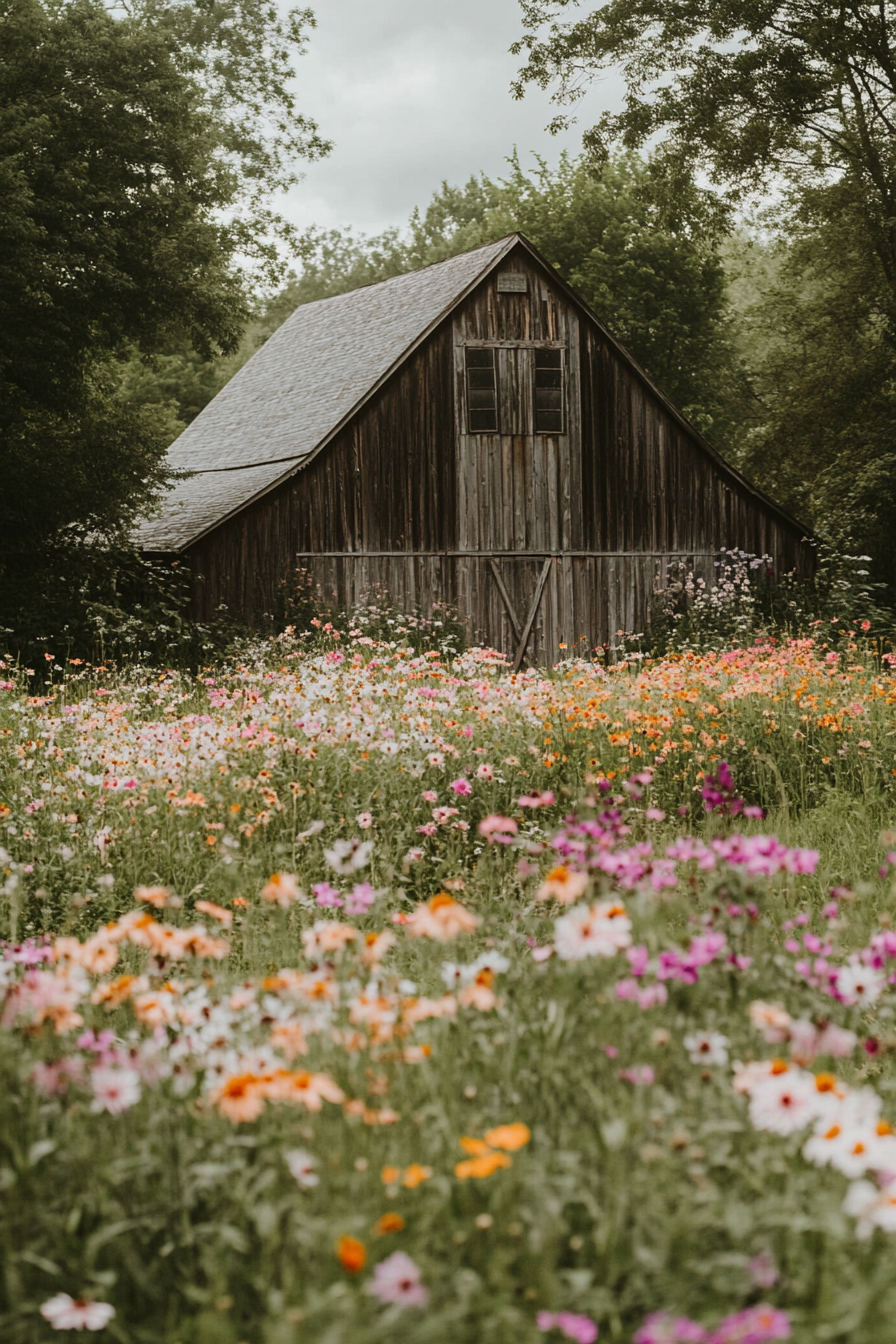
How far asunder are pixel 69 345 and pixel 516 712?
1058 cm

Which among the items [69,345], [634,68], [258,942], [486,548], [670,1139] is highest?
[634,68]

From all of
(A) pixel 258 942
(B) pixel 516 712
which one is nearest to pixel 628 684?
(B) pixel 516 712

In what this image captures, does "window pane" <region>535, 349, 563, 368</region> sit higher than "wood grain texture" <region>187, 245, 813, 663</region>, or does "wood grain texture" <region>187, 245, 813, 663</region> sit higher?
"window pane" <region>535, 349, 563, 368</region>

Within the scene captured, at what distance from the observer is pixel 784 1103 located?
2.19 meters

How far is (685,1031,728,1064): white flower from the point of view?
2516 mm

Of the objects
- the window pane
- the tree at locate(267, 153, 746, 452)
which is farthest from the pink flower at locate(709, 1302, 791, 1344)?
the tree at locate(267, 153, 746, 452)

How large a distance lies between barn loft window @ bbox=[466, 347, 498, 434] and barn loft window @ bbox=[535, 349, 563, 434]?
0.75 metres

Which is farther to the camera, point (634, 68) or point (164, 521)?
point (634, 68)

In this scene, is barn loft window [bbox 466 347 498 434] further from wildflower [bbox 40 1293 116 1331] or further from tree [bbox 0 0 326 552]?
wildflower [bbox 40 1293 116 1331]

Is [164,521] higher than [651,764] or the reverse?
higher

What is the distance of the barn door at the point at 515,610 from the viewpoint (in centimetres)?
1905

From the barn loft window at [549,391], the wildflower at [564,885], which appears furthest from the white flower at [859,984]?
the barn loft window at [549,391]

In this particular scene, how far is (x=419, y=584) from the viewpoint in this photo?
1864 cm

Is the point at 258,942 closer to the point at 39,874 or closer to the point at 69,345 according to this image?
the point at 39,874
